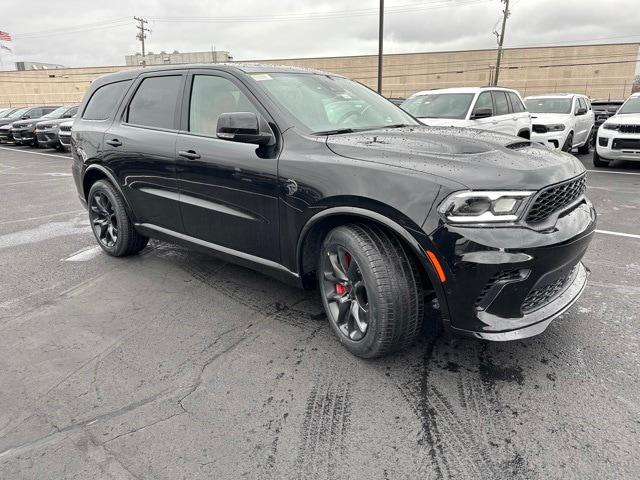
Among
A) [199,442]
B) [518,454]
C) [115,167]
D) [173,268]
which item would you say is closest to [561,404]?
[518,454]

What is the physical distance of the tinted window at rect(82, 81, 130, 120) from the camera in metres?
4.53

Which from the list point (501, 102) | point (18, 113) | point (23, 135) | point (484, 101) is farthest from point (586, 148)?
point (18, 113)

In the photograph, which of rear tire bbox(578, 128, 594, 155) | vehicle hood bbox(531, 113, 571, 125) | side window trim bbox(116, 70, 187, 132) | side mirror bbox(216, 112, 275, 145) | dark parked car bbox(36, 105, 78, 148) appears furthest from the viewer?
dark parked car bbox(36, 105, 78, 148)

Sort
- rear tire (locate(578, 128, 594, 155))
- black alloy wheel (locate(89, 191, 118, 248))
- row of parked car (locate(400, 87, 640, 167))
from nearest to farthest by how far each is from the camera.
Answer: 1. black alloy wheel (locate(89, 191, 118, 248))
2. row of parked car (locate(400, 87, 640, 167))
3. rear tire (locate(578, 128, 594, 155))

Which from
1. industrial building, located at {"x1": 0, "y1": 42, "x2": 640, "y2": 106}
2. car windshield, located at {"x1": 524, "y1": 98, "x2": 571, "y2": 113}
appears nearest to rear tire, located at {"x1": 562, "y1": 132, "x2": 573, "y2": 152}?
car windshield, located at {"x1": 524, "y1": 98, "x2": 571, "y2": 113}

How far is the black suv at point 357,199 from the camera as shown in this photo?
2312 millimetres

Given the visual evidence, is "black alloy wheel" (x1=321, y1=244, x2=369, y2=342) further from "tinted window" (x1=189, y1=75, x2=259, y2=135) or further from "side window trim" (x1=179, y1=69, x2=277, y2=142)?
"tinted window" (x1=189, y1=75, x2=259, y2=135)

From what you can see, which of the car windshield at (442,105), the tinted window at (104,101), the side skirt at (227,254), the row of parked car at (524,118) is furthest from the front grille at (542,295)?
the car windshield at (442,105)

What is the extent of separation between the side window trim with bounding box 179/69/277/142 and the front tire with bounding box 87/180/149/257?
1.33 m

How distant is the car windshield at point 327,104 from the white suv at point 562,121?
8.21 meters

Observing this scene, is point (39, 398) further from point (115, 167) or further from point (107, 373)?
point (115, 167)

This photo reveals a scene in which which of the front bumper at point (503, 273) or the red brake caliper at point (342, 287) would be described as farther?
the red brake caliper at point (342, 287)

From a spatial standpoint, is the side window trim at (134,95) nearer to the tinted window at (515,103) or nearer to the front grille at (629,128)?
the tinted window at (515,103)

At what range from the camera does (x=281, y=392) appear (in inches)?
101
